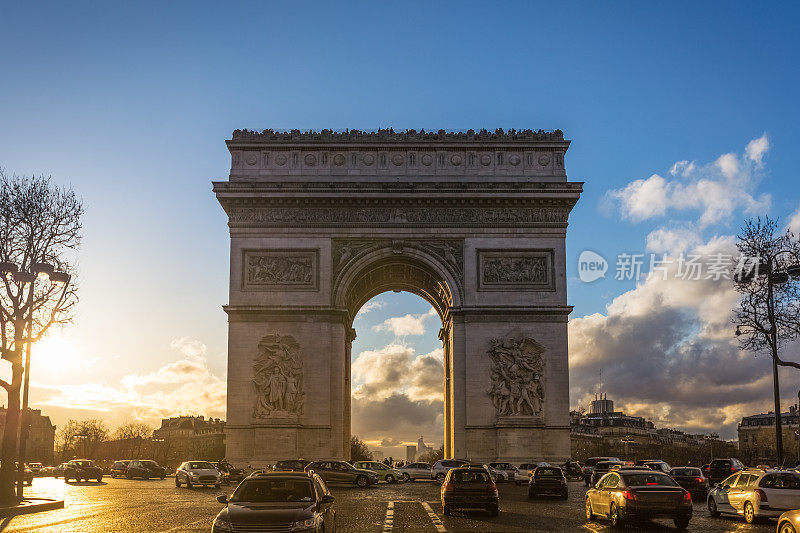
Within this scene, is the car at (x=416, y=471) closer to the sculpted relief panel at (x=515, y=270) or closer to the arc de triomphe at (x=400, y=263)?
the arc de triomphe at (x=400, y=263)

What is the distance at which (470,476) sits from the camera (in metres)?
25.3

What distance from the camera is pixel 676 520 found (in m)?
21.2

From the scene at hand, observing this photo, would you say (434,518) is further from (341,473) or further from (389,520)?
(341,473)

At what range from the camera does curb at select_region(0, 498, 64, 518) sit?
85.0 ft

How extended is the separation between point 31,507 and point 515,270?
1182 inches

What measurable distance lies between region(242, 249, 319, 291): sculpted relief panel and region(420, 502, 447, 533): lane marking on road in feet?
73.4

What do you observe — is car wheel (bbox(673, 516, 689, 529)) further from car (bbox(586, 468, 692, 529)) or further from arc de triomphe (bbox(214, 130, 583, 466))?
arc de triomphe (bbox(214, 130, 583, 466))

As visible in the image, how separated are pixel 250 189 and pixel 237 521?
3756cm

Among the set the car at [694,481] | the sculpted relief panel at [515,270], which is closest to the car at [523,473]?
the sculpted relief panel at [515,270]

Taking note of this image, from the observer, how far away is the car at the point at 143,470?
5859 cm

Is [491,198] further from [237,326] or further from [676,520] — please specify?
[676,520]

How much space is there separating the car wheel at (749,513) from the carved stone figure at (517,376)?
80.3 ft

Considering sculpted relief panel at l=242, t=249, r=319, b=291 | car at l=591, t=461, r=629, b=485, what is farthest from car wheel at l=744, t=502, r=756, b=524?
sculpted relief panel at l=242, t=249, r=319, b=291

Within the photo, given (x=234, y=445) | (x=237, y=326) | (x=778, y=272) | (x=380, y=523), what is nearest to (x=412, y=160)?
(x=237, y=326)
